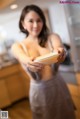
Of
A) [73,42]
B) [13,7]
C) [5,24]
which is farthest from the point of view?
[5,24]

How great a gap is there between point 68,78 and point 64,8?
12.8 inches

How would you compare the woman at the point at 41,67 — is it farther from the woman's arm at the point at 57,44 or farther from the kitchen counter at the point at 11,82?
the kitchen counter at the point at 11,82

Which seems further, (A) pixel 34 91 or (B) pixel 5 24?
(B) pixel 5 24

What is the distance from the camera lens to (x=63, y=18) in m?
0.91

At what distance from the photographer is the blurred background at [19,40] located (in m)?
0.90

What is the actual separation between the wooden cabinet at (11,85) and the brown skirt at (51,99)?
63 centimetres

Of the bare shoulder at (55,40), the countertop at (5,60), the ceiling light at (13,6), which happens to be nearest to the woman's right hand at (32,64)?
the bare shoulder at (55,40)

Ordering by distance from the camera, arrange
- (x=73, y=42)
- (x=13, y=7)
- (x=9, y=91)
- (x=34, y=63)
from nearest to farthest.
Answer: (x=34, y=63) → (x=73, y=42) → (x=13, y=7) → (x=9, y=91)

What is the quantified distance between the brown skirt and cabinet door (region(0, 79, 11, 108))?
2.72 ft

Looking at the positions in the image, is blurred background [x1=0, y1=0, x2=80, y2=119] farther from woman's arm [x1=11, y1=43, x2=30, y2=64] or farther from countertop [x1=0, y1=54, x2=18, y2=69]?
woman's arm [x1=11, y1=43, x2=30, y2=64]

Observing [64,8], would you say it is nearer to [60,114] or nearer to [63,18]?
[63,18]

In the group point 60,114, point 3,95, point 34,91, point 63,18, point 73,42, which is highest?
point 63,18

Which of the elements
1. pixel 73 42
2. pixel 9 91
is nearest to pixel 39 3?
pixel 73 42

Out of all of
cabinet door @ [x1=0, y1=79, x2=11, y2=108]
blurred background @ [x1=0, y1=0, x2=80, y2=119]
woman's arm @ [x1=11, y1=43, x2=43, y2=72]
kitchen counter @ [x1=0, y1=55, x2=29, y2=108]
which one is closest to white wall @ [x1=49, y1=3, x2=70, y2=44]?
blurred background @ [x1=0, y1=0, x2=80, y2=119]
